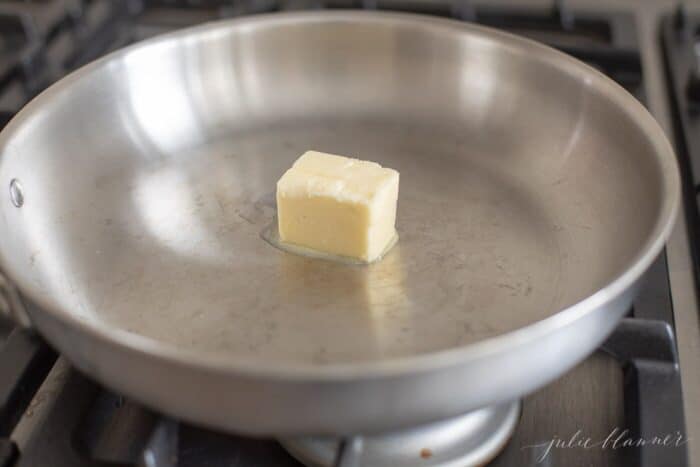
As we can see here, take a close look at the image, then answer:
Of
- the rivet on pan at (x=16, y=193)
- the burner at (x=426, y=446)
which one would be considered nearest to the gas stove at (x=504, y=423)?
the burner at (x=426, y=446)

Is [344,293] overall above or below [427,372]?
below

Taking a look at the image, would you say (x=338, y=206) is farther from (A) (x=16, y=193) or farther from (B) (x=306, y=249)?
(A) (x=16, y=193)

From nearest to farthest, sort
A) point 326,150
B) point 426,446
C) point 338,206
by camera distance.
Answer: point 426,446 → point 338,206 → point 326,150

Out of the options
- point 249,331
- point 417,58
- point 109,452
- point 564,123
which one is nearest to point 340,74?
point 417,58

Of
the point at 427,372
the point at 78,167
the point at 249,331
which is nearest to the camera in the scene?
the point at 427,372

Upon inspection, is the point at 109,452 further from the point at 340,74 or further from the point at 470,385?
the point at 340,74

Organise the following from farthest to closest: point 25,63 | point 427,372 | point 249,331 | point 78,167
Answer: point 25,63, point 78,167, point 249,331, point 427,372

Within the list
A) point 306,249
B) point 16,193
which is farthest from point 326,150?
point 16,193
